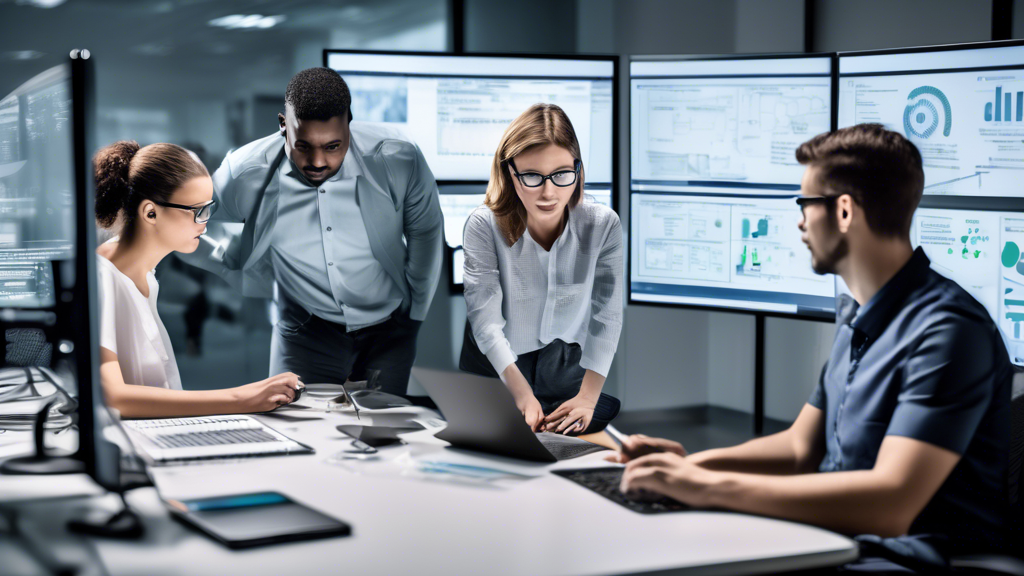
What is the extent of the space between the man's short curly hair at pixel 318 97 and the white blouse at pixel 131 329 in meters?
0.65

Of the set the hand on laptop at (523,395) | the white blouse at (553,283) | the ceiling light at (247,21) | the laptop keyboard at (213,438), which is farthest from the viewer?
the ceiling light at (247,21)

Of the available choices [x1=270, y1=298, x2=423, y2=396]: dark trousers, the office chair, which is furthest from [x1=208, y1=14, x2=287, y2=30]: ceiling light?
the office chair

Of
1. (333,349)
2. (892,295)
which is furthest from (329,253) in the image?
(892,295)

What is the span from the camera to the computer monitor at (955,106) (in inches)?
112

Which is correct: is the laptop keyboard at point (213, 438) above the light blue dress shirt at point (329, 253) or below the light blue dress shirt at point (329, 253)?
below

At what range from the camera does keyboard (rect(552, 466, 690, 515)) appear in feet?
4.78

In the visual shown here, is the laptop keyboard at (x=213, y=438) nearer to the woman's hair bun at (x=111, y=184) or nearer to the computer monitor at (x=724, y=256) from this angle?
the woman's hair bun at (x=111, y=184)

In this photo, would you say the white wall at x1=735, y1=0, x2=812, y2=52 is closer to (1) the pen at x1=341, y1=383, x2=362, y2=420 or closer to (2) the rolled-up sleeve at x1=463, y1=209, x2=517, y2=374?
(2) the rolled-up sleeve at x1=463, y1=209, x2=517, y2=374

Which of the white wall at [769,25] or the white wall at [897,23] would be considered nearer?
the white wall at [897,23]

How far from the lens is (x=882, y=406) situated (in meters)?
1.50

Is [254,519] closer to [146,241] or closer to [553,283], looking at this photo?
[146,241]

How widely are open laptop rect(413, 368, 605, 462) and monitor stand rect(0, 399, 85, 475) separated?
672 mm

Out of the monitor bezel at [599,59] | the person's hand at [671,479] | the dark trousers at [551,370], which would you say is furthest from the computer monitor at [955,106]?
the person's hand at [671,479]

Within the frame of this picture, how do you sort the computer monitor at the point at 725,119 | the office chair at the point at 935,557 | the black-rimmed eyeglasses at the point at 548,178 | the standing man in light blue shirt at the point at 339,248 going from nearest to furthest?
the office chair at the point at 935,557, the black-rimmed eyeglasses at the point at 548,178, the standing man in light blue shirt at the point at 339,248, the computer monitor at the point at 725,119
